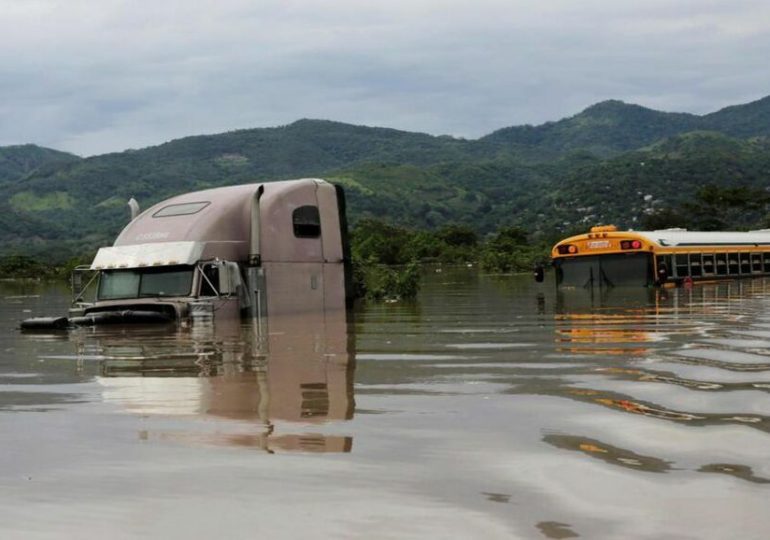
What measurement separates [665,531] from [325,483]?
5.58 feet

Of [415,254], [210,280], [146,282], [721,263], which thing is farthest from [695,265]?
[415,254]

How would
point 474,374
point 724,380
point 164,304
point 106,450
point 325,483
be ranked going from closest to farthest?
point 325,483 < point 106,450 < point 724,380 < point 474,374 < point 164,304

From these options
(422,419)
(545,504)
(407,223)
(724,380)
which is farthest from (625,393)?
(407,223)

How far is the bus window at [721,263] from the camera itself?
32094 mm

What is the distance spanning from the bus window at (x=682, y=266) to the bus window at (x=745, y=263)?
16.7 ft

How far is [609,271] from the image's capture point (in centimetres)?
2862

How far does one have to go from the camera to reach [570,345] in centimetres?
1209

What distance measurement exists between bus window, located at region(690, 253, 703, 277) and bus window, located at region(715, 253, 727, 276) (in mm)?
1713

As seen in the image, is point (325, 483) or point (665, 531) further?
point (325, 483)

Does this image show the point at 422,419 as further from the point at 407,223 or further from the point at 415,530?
the point at 407,223

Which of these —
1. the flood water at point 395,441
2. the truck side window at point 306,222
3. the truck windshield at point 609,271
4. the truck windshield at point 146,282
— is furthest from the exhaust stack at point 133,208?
the truck windshield at point 609,271

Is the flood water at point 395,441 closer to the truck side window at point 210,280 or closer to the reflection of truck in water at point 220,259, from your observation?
the reflection of truck in water at point 220,259

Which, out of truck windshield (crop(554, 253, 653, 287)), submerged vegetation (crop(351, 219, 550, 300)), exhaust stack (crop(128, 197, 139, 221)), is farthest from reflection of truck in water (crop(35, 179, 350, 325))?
truck windshield (crop(554, 253, 653, 287))

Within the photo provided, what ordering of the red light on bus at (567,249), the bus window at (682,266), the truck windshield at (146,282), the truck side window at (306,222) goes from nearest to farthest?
the truck windshield at (146,282), the truck side window at (306,222), the bus window at (682,266), the red light on bus at (567,249)
